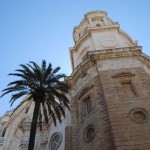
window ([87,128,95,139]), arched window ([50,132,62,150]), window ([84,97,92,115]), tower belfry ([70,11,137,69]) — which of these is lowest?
window ([87,128,95,139])

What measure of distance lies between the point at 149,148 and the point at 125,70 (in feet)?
30.7

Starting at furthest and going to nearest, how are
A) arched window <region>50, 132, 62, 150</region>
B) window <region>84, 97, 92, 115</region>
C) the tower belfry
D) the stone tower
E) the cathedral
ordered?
the tower belfry, arched window <region>50, 132, 62, 150</region>, window <region>84, 97, 92, 115</region>, the cathedral, the stone tower

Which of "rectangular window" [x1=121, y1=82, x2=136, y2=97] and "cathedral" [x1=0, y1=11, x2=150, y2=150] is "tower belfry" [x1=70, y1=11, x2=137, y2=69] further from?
"rectangular window" [x1=121, y1=82, x2=136, y2=97]

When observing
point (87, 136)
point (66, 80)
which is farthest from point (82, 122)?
point (66, 80)

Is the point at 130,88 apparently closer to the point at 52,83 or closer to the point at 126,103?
the point at 126,103

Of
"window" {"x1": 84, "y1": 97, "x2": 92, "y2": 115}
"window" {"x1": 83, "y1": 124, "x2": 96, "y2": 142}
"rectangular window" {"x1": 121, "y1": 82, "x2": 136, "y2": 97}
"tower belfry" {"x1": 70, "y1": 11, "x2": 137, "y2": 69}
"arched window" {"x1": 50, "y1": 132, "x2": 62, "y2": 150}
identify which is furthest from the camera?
"tower belfry" {"x1": 70, "y1": 11, "x2": 137, "y2": 69}

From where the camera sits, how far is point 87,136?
748 inches

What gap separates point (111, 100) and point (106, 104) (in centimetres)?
63

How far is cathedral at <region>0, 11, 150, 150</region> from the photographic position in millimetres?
16531

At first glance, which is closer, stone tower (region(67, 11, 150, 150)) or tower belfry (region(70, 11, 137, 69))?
stone tower (region(67, 11, 150, 150))

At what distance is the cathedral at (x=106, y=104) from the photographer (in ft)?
54.2

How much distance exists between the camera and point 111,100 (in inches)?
746

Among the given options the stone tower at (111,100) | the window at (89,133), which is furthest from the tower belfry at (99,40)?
the window at (89,133)

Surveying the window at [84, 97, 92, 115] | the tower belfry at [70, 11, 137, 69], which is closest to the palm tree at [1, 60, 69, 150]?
the window at [84, 97, 92, 115]
